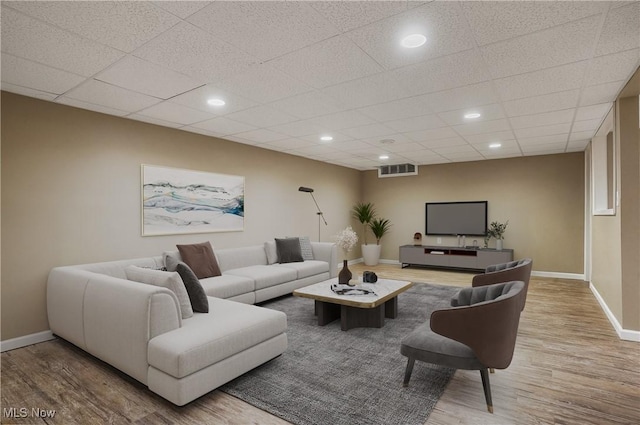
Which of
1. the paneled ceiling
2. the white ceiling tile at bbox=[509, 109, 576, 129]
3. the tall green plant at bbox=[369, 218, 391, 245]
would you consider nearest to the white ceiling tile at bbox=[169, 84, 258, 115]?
the paneled ceiling

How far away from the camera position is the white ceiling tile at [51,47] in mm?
2143

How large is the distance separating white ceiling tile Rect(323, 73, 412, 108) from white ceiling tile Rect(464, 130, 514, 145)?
2342mm

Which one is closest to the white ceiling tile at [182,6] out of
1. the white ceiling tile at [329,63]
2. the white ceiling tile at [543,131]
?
the white ceiling tile at [329,63]

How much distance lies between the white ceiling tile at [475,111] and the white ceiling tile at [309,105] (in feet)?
4.44

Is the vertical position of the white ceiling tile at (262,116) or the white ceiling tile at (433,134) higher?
the white ceiling tile at (433,134)

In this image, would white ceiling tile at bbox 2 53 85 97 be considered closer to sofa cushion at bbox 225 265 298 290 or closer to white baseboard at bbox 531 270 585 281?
sofa cushion at bbox 225 265 298 290

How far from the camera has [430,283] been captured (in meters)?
6.22

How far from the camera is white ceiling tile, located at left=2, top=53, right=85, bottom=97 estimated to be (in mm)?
2676

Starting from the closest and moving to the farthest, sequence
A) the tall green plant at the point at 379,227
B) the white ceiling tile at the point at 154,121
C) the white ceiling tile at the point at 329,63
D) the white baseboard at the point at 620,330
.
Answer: the white ceiling tile at the point at 329,63 < the white baseboard at the point at 620,330 < the white ceiling tile at the point at 154,121 < the tall green plant at the point at 379,227

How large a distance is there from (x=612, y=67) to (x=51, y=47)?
4332mm

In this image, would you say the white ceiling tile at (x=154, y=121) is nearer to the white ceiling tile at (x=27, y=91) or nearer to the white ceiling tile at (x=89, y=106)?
the white ceiling tile at (x=89, y=106)

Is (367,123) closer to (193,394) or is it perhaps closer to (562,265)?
(193,394)

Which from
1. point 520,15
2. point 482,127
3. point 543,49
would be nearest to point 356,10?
point 520,15

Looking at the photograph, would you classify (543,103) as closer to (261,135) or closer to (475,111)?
(475,111)
